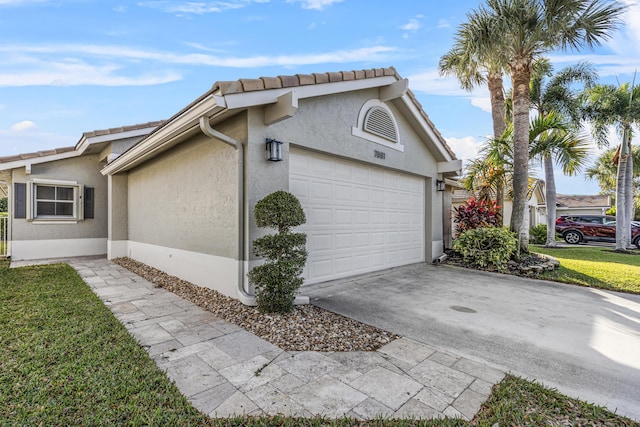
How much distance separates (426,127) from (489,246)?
3.98 meters

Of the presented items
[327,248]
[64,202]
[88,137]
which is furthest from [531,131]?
[64,202]

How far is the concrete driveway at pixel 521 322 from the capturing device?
310 centimetres

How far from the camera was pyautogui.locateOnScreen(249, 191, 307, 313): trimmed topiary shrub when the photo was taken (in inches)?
182

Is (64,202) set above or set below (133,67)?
below

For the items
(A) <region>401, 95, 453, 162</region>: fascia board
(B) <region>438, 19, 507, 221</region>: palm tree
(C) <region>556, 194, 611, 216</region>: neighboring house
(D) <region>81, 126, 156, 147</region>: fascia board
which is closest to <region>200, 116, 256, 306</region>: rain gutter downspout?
(A) <region>401, 95, 453, 162</region>: fascia board

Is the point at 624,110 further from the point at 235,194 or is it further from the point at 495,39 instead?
the point at 235,194

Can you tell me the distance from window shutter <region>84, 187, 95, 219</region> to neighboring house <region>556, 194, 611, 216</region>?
37.3m

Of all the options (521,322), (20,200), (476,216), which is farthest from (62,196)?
(476,216)

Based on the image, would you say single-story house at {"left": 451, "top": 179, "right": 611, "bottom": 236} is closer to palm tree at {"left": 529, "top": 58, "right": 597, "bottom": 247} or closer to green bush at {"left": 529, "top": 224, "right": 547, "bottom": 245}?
green bush at {"left": 529, "top": 224, "right": 547, "bottom": 245}

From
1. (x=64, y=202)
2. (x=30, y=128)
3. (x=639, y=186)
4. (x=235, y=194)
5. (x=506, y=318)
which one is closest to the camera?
(x=506, y=318)

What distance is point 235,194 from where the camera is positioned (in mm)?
5301

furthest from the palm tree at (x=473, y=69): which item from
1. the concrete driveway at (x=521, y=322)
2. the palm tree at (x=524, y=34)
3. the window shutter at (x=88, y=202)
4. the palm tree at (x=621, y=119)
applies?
the window shutter at (x=88, y=202)

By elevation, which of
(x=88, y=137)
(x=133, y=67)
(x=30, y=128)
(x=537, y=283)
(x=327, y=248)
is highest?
(x=30, y=128)

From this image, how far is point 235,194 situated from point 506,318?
4869 millimetres
